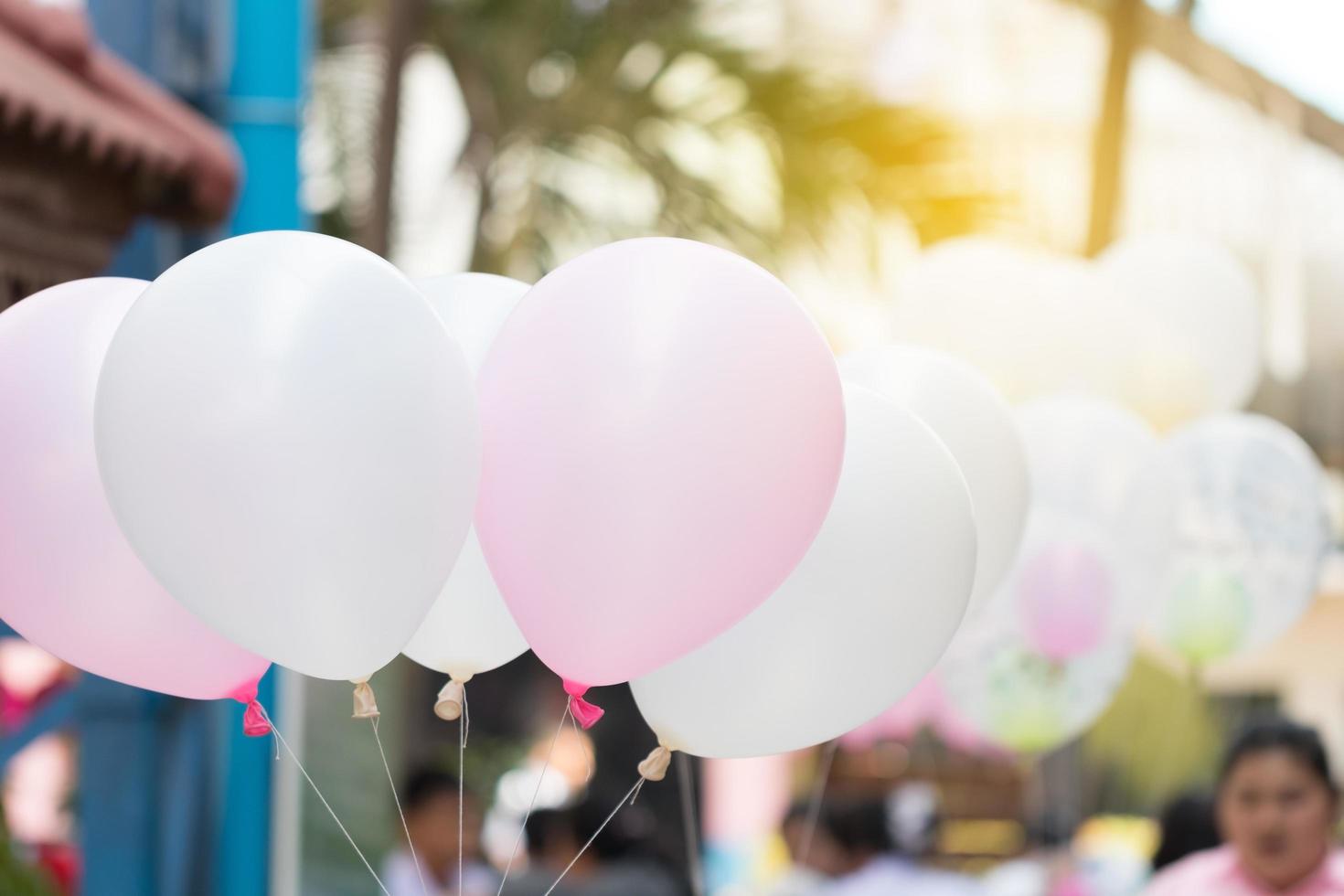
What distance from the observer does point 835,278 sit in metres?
7.52

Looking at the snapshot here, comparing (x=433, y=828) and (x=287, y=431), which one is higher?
(x=287, y=431)

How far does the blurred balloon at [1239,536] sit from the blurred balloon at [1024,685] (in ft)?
0.57

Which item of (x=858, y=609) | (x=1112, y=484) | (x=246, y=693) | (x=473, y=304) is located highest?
(x=473, y=304)

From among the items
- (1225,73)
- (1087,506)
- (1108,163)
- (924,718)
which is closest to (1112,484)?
(1087,506)

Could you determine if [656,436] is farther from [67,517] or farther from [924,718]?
[924,718]

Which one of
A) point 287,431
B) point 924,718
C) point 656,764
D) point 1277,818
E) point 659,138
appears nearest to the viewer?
point 287,431

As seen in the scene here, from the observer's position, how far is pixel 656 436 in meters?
1.56

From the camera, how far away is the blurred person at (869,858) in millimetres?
4363

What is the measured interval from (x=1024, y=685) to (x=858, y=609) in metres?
1.58

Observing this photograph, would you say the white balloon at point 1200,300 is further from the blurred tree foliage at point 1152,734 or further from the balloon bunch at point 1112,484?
the blurred tree foliage at point 1152,734

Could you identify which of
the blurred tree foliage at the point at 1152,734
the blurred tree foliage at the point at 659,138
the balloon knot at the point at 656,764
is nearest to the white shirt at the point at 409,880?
the balloon knot at the point at 656,764

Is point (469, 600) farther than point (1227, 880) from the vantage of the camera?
No

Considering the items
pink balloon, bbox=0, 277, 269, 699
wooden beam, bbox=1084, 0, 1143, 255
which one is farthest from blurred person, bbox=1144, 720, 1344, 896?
wooden beam, bbox=1084, 0, 1143, 255

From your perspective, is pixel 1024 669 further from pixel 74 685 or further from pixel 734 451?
pixel 74 685
